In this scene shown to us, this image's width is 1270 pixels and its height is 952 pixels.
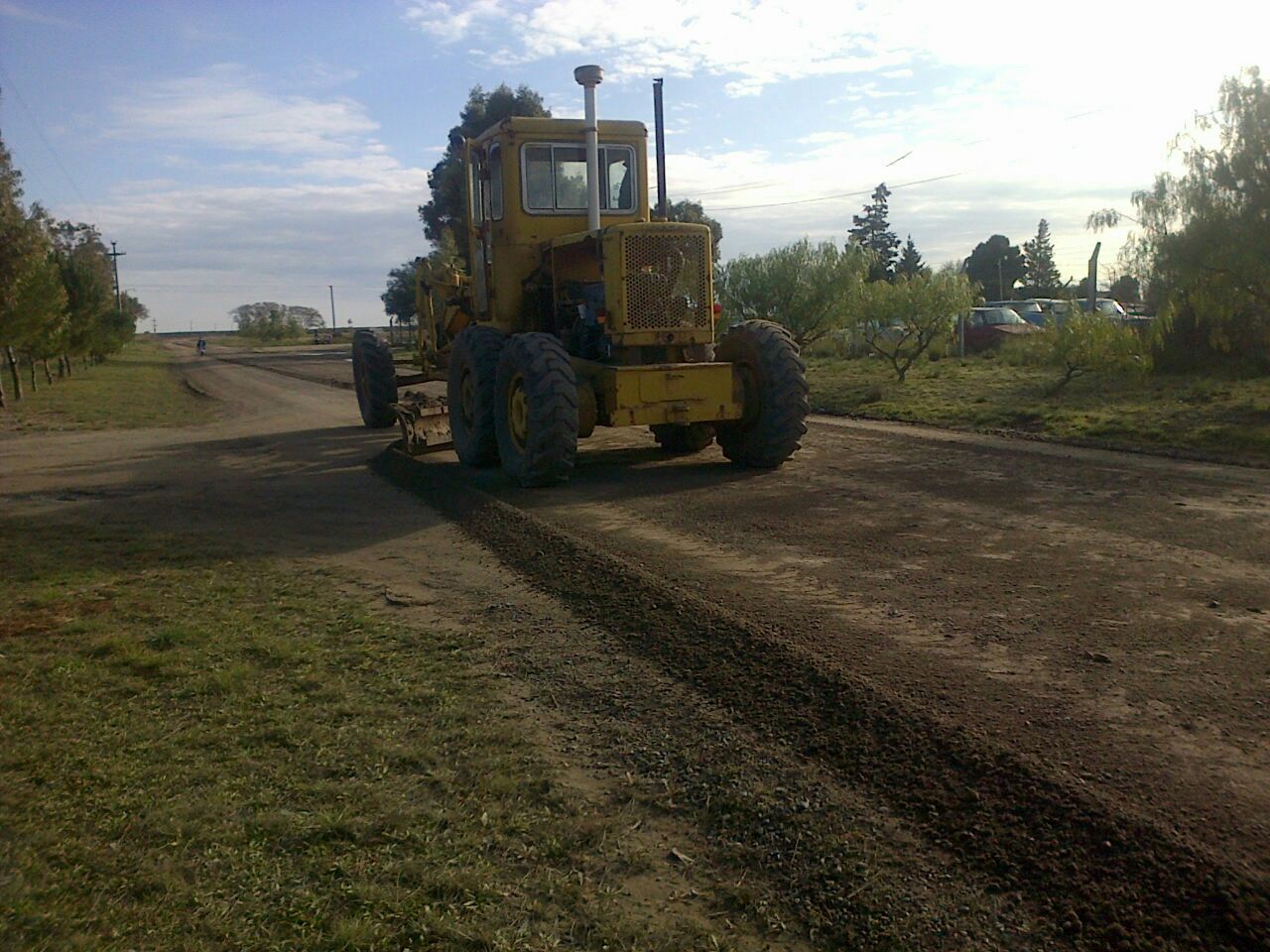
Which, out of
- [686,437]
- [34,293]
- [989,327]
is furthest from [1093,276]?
[34,293]

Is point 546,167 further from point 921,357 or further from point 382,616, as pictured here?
point 921,357

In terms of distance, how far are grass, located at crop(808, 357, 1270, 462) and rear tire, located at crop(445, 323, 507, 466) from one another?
722 centimetres

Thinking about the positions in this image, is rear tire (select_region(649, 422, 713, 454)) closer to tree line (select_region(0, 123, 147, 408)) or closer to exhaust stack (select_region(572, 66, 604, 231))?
exhaust stack (select_region(572, 66, 604, 231))

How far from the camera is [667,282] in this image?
→ 34.7ft

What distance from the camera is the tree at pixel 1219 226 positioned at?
14.6m

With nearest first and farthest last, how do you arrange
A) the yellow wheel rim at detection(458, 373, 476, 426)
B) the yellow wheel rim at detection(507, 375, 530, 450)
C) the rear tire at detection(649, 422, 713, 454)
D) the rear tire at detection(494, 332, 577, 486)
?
the rear tire at detection(494, 332, 577, 486) → the yellow wheel rim at detection(507, 375, 530, 450) → the yellow wheel rim at detection(458, 373, 476, 426) → the rear tire at detection(649, 422, 713, 454)

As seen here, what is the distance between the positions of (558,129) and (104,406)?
1646 centimetres

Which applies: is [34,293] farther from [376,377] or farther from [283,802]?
[283,802]

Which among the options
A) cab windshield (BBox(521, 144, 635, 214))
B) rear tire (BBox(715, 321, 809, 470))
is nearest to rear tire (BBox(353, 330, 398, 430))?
cab windshield (BBox(521, 144, 635, 214))

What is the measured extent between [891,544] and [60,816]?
17.6 ft

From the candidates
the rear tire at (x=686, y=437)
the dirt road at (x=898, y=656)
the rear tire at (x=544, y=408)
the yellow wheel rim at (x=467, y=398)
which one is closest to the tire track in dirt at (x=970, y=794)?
the dirt road at (x=898, y=656)

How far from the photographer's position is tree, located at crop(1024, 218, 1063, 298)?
256 feet

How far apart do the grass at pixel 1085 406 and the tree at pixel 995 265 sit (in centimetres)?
5771

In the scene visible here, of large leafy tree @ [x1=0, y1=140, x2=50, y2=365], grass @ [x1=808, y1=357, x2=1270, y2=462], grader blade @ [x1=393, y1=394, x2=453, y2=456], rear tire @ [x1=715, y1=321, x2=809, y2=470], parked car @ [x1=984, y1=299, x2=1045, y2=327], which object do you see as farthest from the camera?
parked car @ [x1=984, y1=299, x2=1045, y2=327]
